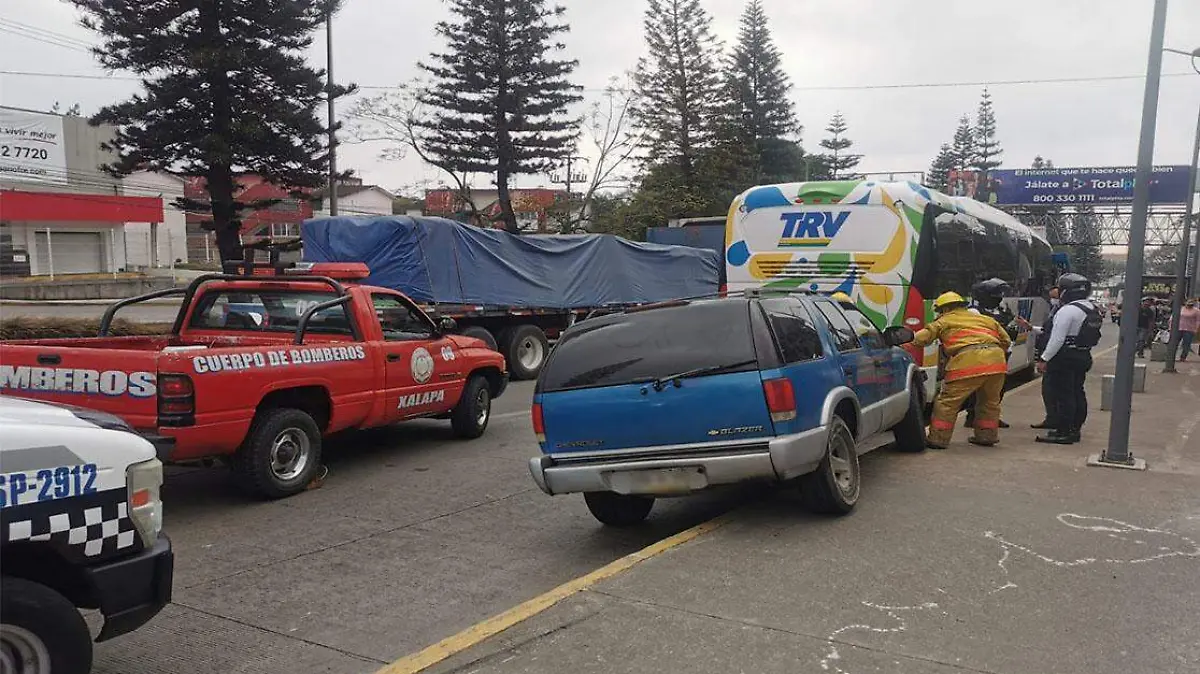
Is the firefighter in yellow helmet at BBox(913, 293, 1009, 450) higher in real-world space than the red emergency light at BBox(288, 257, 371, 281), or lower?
lower

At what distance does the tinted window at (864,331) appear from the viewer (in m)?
7.07

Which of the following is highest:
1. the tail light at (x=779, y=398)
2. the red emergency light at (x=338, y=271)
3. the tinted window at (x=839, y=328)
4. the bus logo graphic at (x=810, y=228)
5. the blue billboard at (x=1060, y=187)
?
the blue billboard at (x=1060, y=187)

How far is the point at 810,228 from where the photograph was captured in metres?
11.0

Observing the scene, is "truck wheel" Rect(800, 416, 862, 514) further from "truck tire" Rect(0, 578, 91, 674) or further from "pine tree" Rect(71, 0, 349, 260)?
"pine tree" Rect(71, 0, 349, 260)

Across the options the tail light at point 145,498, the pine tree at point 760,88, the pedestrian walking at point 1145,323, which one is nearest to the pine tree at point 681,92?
the pine tree at point 760,88

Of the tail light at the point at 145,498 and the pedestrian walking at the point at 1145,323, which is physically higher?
the tail light at the point at 145,498

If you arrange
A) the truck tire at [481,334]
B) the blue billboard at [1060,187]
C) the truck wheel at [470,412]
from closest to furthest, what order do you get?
the truck wheel at [470,412] → the truck tire at [481,334] → the blue billboard at [1060,187]

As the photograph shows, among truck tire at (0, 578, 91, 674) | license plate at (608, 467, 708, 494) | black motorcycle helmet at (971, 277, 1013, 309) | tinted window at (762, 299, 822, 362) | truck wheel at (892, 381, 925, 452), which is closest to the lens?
truck tire at (0, 578, 91, 674)

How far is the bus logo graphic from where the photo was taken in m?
10.7

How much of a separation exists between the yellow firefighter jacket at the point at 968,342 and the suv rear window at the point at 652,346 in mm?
3486

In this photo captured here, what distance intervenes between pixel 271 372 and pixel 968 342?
6270 mm

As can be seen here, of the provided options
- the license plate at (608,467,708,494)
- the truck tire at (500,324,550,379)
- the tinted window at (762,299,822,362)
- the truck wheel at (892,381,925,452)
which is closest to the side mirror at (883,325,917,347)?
the truck wheel at (892,381,925,452)

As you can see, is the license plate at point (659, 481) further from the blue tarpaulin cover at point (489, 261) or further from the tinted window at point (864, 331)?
the blue tarpaulin cover at point (489, 261)

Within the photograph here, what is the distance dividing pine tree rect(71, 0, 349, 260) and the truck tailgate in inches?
682
